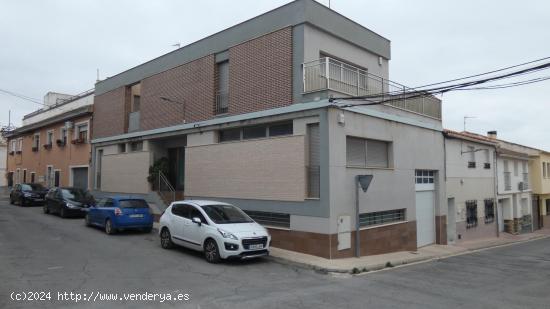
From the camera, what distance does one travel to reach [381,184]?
14867 mm

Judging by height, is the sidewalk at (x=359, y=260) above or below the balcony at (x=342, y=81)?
below

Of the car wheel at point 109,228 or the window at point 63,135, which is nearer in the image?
the car wheel at point 109,228

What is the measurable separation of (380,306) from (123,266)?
6.16m

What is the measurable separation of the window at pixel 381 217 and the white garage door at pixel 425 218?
169cm

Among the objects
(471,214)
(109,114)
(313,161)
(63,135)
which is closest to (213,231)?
(313,161)

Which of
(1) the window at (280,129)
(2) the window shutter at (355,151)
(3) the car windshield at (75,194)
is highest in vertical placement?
(1) the window at (280,129)

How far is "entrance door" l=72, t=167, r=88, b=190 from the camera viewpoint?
85.2 ft

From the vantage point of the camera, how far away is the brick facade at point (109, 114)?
23.5 metres

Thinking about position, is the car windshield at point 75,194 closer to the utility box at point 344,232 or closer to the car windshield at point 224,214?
the car windshield at point 224,214

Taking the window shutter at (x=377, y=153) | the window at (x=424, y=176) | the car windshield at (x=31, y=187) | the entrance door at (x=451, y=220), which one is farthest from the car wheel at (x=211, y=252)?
the car windshield at (x=31, y=187)

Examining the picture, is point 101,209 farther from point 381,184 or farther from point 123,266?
point 381,184

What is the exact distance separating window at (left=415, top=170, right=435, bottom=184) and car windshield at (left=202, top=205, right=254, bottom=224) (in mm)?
8969

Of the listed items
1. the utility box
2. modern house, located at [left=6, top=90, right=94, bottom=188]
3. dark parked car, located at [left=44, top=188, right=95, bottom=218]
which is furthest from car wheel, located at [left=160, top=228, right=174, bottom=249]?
modern house, located at [left=6, top=90, right=94, bottom=188]

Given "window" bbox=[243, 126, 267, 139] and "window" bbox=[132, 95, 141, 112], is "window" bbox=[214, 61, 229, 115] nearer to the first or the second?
"window" bbox=[243, 126, 267, 139]
